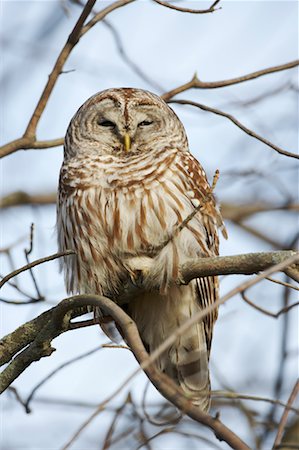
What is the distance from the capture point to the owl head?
534cm

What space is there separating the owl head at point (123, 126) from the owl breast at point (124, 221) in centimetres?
32

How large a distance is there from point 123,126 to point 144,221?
1003mm

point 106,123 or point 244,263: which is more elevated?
point 106,123

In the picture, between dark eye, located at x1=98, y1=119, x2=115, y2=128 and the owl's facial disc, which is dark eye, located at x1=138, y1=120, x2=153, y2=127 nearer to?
the owl's facial disc


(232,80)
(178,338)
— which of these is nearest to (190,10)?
(232,80)

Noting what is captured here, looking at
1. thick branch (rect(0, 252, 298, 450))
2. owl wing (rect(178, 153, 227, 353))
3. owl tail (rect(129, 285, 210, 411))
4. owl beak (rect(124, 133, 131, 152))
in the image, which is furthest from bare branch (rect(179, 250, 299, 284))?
owl beak (rect(124, 133, 131, 152))

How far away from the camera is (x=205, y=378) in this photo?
17.3 feet

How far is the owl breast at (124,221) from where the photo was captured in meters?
4.70

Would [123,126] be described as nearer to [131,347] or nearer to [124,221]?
[124,221]

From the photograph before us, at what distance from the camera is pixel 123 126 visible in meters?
5.46

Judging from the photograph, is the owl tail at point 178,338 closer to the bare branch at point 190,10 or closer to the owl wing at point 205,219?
the owl wing at point 205,219

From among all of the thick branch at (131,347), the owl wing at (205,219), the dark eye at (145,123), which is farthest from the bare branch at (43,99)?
the thick branch at (131,347)

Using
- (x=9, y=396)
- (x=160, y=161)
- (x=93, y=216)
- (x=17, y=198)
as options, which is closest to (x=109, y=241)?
(x=93, y=216)

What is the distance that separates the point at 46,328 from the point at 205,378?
153cm
